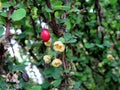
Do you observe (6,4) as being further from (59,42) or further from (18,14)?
(59,42)

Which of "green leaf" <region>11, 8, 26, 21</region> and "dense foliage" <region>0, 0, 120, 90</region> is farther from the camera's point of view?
"dense foliage" <region>0, 0, 120, 90</region>

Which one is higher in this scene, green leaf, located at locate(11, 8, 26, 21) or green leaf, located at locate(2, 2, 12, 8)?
green leaf, located at locate(2, 2, 12, 8)

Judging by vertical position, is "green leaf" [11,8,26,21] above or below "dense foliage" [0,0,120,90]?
above

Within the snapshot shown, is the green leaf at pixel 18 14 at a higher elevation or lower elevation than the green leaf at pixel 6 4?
lower

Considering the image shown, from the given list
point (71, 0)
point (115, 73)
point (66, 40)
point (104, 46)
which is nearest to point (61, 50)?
point (66, 40)

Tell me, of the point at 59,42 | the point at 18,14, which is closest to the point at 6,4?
the point at 18,14

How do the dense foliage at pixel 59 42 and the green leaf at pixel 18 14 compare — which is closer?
the green leaf at pixel 18 14

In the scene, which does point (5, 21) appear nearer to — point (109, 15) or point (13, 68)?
point (13, 68)

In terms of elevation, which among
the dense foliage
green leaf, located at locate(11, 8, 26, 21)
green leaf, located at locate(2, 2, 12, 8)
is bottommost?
the dense foliage

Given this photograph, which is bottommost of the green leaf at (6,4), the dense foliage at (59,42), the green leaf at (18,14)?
the dense foliage at (59,42)
